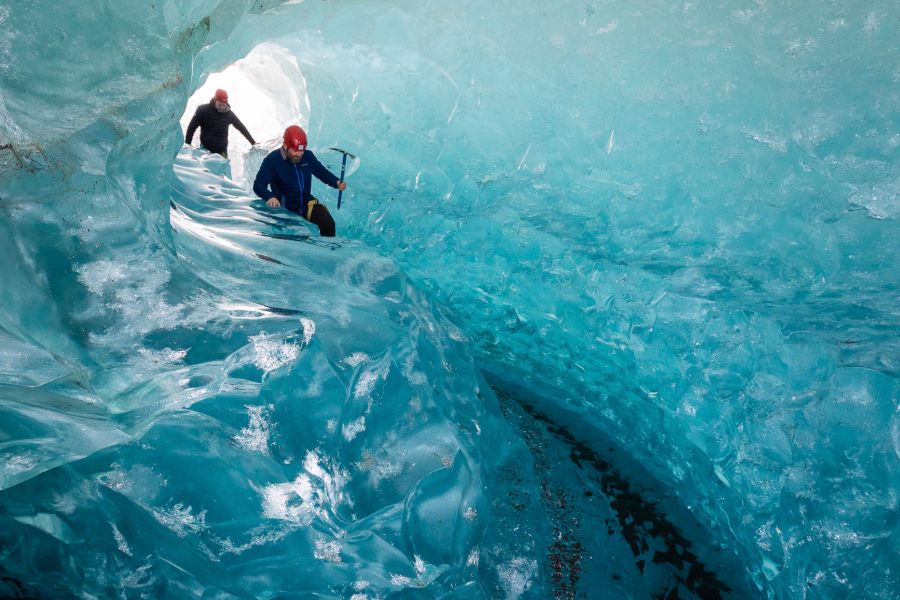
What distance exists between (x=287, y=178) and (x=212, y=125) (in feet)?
7.05

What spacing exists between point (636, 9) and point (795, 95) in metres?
1.06

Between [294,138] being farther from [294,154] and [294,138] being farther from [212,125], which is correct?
[212,125]

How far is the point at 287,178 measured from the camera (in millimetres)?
5129

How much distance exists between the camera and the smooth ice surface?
227 cm

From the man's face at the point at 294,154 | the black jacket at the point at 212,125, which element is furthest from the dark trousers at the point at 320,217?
the black jacket at the point at 212,125

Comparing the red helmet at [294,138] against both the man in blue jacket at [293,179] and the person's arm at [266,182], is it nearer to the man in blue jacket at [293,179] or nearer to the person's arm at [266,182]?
the man in blue jacket at [293,179]

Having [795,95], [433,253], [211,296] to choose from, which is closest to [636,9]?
[795,95]

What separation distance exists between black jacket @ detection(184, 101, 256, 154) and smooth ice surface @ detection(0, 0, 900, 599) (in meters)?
1.37

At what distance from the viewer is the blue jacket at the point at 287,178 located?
202 inches

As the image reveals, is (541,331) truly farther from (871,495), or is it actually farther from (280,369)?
(280,369)

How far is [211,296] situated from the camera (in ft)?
8.80

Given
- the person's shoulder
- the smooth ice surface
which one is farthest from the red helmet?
the smooth ice surface

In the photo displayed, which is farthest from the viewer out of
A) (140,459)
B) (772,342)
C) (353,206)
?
(353,206)

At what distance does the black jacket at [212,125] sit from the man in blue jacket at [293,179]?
1.89 metres
